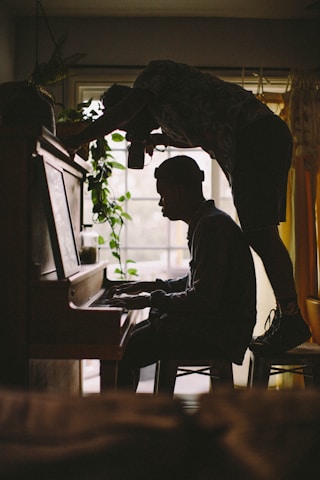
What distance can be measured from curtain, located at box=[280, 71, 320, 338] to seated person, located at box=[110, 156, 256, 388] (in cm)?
146

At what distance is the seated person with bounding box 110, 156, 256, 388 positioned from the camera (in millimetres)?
1845

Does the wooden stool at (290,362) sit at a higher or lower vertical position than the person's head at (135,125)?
lower

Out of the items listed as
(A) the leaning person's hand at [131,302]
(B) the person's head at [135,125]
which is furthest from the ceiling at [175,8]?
(A) the leaning person's hand at [131,302]

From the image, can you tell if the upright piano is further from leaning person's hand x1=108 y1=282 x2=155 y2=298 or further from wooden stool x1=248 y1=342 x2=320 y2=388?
wooden stool x1=248 y1=342 x2=320 y2=388

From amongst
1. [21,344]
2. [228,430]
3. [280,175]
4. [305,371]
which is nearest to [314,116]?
[280,175]

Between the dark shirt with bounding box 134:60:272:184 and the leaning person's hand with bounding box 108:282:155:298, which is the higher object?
the dark shirt with bounding box 134:60:272:184

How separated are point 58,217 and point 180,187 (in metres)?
0.47

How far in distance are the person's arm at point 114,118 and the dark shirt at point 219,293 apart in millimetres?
474

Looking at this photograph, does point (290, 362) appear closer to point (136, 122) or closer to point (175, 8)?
point (136, 122)

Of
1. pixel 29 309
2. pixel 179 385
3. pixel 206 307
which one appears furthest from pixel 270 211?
pixel 179 385

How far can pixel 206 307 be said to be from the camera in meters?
1.84

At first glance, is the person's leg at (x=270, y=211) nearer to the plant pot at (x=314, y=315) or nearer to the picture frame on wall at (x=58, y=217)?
the picture frame on wall at (x=58, y=217)

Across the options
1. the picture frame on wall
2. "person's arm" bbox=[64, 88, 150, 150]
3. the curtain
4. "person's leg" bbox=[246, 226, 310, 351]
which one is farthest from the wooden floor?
"person's arm" bbox=[64, 88, 150, 150]

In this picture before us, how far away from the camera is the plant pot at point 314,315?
10.00ft
